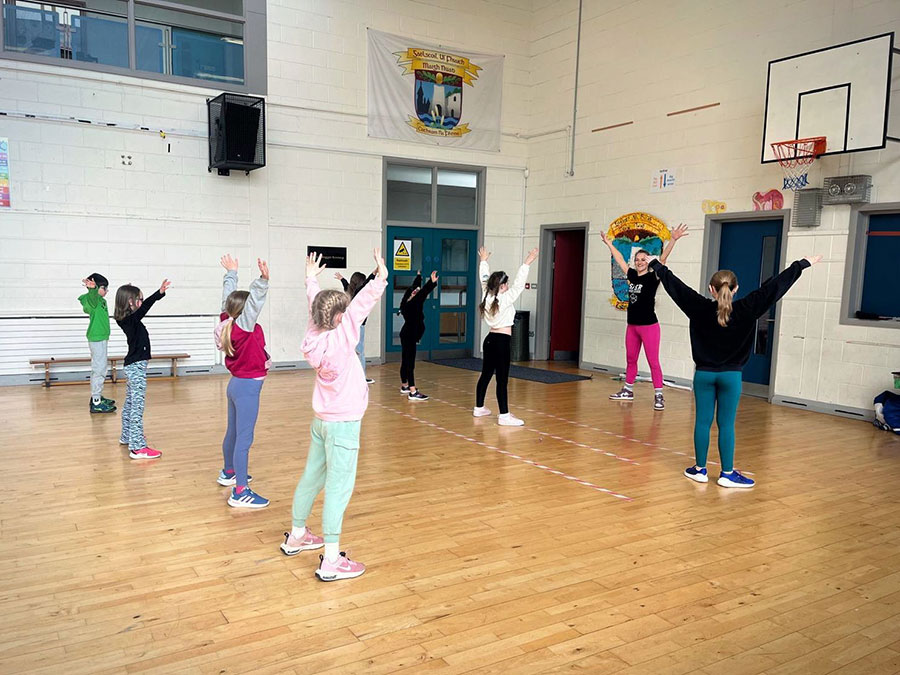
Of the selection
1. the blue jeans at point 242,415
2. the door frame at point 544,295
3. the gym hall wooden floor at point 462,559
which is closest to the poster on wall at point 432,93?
the door frame at point 544,295

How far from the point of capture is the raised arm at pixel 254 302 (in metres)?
3.98

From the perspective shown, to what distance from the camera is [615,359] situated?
10656mm

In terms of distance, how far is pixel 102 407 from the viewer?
6992mm

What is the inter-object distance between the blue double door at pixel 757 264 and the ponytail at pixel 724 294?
4.14 meters

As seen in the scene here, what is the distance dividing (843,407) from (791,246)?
2.01 metres

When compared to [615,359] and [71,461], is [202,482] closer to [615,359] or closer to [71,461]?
[71,461]

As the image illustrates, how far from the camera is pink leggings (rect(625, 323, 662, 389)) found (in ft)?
26.7

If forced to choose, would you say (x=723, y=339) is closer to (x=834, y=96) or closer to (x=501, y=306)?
(x=501, y=306)

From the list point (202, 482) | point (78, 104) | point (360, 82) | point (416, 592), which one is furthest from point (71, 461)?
point (360, 82)

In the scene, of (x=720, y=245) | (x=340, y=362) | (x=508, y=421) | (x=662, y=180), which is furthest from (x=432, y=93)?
(x=340, y=362)

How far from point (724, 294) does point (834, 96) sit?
161 inches

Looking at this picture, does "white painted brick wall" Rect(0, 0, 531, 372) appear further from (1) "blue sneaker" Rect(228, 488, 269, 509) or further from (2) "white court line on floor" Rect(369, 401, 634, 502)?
(1) "blue sneaker" Rect(228, 488, 269, 509)

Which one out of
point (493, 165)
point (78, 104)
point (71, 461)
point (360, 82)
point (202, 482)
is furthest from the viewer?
point (493, 165)

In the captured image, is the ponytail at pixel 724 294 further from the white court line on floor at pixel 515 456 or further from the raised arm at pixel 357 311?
the raised arm at pixel 357 311
